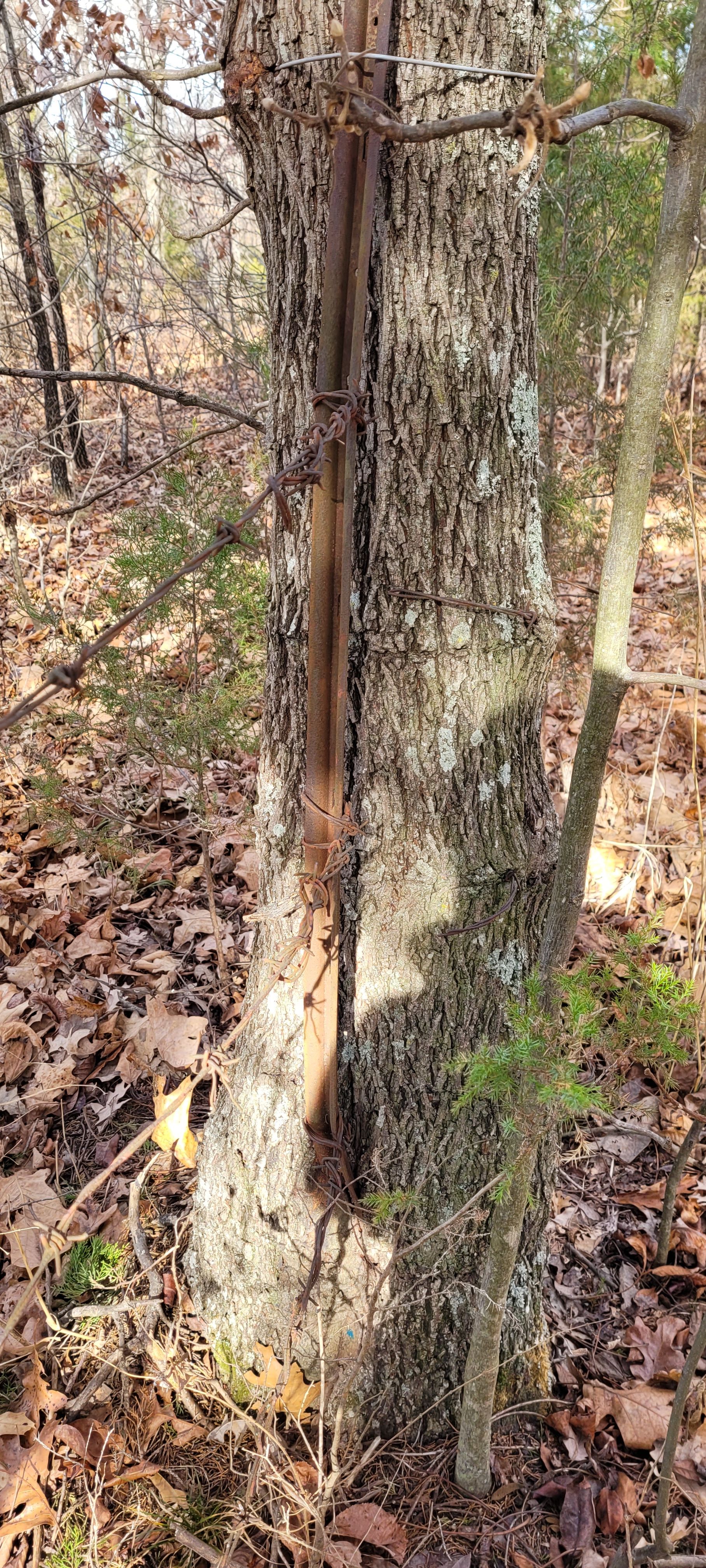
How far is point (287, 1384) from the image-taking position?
1.86 m

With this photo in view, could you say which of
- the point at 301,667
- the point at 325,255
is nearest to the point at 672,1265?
the point at 301,667

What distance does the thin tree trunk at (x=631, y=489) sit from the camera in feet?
3.84

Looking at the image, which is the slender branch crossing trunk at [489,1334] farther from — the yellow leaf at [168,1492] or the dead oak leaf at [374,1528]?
the yellow leaf at [168,1492]

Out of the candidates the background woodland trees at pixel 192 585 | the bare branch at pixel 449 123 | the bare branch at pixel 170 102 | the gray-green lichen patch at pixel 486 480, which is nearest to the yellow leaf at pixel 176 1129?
the background woodland trees at pixel 192 585

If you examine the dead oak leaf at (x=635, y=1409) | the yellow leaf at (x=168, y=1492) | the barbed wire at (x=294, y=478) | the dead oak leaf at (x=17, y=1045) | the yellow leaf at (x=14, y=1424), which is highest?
the barbed wire at (x=294, y=478)

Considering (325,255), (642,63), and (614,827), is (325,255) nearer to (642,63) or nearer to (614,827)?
(614,827)

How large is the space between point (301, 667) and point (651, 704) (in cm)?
325

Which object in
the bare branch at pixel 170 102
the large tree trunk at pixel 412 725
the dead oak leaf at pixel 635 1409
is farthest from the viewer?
the dead oak leaf at pixel 635 1409

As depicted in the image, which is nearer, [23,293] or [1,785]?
[1,785]

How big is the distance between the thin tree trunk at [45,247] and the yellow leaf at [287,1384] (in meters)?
4.49

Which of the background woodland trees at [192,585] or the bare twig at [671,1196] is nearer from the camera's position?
the bare twig at [671,1196]

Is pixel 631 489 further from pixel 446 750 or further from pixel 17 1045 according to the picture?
pixel 17 1045

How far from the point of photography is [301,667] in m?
1.70

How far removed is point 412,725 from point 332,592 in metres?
0.30
